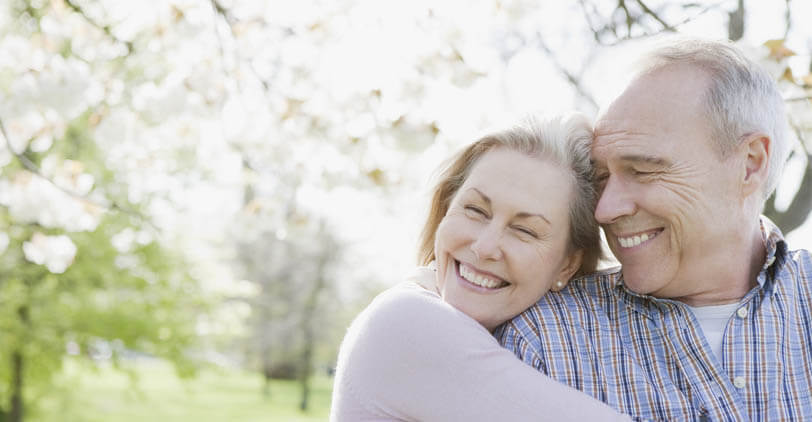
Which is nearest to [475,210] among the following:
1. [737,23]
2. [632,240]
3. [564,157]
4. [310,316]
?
[564,157]

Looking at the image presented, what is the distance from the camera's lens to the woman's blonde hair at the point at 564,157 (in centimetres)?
216

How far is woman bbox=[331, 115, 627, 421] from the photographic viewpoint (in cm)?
185

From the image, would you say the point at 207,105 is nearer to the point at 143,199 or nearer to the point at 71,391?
the point at 143,199

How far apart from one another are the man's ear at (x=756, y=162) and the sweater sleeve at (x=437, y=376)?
778 millimetres

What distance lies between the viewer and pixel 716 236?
2.21 metres

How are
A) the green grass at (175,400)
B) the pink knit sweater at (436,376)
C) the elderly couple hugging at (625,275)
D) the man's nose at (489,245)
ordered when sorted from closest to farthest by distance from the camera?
the pink knit sweater at (436,376)
the elderly couple hugging at (625,275)
the man's nose at (489,245)
the green grass at (175,400)

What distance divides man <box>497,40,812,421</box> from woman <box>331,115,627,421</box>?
0.28 ft

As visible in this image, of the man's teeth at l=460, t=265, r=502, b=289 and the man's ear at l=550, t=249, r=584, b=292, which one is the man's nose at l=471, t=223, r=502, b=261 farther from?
the man's ear at l=550, t=249, r=584, b=292

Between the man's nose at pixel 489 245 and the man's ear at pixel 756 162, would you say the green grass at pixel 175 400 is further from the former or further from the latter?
the man's ear at pixel 756 162

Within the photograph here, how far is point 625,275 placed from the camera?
2207 mm

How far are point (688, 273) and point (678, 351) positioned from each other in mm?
240

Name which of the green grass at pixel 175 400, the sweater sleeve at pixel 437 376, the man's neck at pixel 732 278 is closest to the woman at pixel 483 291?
the sweater sleeve at pixel 437 376

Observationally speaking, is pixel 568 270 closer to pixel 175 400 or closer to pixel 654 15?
pixel 654 15

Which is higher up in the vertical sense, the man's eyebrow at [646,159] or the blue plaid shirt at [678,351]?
the man's eyebrow at [646,159]
